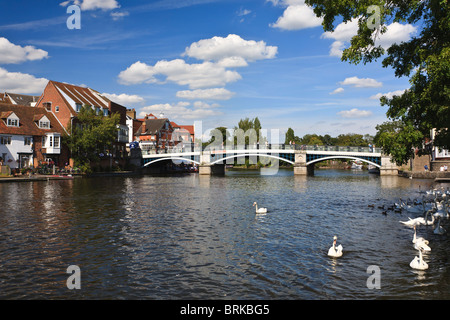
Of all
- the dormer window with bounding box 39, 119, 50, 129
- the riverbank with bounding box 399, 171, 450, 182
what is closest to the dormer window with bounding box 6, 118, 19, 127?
the dormer window with bounding box 39, 119, 50, 129

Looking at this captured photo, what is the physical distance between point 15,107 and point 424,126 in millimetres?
70677

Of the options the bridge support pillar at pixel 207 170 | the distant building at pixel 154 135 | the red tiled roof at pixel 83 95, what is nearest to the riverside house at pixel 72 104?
the red tiled roof at pixel 83 95

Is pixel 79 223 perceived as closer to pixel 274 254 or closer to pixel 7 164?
pixel 274 254

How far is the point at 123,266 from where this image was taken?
13836 mm

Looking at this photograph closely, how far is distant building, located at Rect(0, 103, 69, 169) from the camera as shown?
62.5 metres

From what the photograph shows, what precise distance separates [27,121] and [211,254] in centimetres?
6454

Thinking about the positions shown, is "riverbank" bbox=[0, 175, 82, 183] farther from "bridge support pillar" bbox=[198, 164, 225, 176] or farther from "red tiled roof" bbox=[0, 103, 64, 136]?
"bridge support pillar" bbox=[198, 164, 225, 176]

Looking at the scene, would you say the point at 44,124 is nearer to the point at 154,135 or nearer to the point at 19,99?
the point at 19,99

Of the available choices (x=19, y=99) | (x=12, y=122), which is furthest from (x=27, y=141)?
(x=19, y=99)

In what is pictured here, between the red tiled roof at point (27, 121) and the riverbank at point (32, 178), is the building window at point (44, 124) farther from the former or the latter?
the riverbank at point (32, 178)

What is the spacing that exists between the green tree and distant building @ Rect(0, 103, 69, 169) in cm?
267

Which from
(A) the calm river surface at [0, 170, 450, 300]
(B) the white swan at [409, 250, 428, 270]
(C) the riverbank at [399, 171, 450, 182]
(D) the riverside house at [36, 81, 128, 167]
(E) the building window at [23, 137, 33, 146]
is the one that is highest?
(D) the riverside house at [36, 81, 128, 167]
